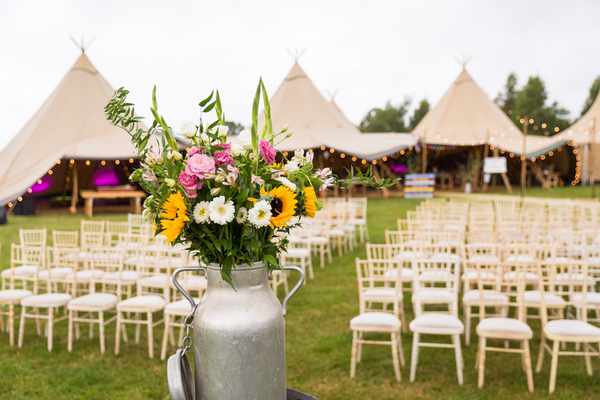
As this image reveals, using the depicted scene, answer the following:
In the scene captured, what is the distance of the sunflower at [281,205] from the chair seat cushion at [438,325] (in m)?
2.86

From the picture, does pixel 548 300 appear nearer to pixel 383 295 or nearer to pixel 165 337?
pixel 383 295

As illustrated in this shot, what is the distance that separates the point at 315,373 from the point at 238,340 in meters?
3.21

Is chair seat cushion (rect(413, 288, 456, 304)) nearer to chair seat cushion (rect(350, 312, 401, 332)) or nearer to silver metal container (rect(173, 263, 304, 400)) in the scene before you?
chair seat cushion (rect(350, 312, 401, 332))

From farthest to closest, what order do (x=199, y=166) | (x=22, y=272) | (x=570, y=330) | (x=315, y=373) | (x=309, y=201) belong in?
(x=22, y=272) → (x=315, y=373) → (x=570, y=330) → (x=309, y=201) → (x=199, y=166)

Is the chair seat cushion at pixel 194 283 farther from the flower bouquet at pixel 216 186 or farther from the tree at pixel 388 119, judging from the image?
the tree at pixel 388 119

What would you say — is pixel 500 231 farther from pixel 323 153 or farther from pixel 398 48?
pixel 398 48

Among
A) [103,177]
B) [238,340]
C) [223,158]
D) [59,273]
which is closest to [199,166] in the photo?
[223,158]

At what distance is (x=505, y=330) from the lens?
4395mm

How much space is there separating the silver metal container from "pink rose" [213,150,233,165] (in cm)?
38

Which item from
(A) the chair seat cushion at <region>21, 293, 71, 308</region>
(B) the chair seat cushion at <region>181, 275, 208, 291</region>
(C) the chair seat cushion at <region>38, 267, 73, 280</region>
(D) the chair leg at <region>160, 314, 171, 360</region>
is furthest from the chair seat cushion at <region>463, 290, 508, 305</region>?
(C) the chair seat cushion at <region>38, 267, 73, 280</region>

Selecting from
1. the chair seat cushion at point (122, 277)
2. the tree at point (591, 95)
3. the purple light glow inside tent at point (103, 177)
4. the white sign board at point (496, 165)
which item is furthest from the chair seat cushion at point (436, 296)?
the tree at point (591, 95)

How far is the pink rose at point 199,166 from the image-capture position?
1.85 m

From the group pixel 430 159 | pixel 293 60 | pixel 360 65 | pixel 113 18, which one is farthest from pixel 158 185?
pixel 360 65

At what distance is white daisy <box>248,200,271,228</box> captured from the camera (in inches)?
73.6
